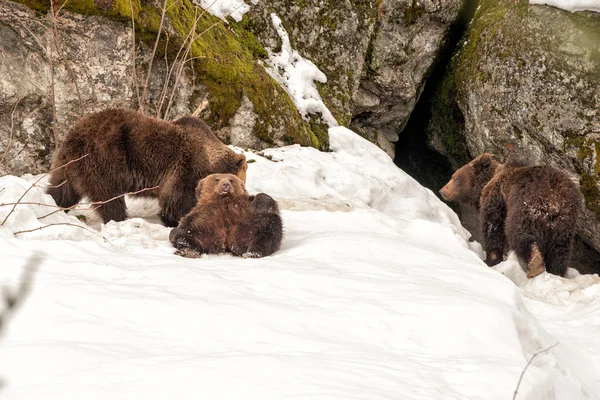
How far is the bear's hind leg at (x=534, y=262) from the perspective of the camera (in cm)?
705

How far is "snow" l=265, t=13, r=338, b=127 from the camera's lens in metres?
9.82

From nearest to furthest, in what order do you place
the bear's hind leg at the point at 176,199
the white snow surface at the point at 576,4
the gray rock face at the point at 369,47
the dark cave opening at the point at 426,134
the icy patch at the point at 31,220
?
the icy patch at the point at 31,220 → the bear's hind leg at the point at 176,199 → the white snow surface at the point at 576,4 → the gray rock face at the point at 369,47 → the dark cave opening at the point at 426,134

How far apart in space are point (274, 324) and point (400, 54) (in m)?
9.41

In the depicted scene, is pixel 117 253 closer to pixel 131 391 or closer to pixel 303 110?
pixel 131 391

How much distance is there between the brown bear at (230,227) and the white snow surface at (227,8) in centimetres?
493

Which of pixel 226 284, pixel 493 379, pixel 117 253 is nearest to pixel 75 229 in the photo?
pixel 117 253

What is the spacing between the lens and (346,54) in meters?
11.0


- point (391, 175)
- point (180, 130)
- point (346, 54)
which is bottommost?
point (391, 175)

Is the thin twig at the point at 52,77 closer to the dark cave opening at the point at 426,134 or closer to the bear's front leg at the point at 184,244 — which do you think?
the bear's front leg at the point at 184,244

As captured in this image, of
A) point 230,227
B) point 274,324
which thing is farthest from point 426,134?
point 274,324

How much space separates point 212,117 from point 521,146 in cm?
513

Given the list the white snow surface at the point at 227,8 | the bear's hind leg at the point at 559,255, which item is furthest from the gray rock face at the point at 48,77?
the bear's hind leg at the point at 559,255

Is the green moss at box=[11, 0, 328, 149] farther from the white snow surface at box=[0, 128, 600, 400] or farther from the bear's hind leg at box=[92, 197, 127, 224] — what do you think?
the white snow surface at box=[0, 128, 600, 400]

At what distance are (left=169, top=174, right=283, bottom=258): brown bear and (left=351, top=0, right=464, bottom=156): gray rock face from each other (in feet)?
21.4
